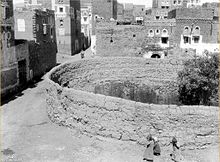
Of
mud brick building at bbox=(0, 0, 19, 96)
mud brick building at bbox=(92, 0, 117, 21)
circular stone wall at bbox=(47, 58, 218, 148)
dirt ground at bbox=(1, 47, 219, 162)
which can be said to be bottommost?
dirt ground at bbox=(1, 47, 219, 162)

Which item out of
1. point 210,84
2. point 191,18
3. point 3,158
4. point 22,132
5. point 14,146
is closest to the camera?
point 3,158

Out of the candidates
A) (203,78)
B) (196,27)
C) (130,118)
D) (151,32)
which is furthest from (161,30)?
(130,118)

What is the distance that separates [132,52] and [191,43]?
6.80 m

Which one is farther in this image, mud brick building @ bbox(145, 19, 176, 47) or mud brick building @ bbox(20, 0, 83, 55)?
mud brick building @ bbox(20, 0, 83, 55)

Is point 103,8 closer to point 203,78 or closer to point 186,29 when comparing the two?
point 186,29

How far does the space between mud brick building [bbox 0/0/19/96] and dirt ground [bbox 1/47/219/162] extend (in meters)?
5.78

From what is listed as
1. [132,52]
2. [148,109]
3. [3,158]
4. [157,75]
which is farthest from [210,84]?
[132,52]

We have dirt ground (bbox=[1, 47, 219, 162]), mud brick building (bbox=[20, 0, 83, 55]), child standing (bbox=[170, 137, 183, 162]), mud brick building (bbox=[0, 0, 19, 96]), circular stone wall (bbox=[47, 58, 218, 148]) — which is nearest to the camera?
child standing (bbox=[170, 137, 183, 162])

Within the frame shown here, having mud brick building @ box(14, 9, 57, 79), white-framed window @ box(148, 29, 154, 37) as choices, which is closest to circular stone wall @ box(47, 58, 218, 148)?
mud brick building @ box(14, 9, 57, 79)

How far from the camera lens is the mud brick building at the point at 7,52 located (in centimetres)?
2200

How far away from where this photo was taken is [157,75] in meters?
27.4

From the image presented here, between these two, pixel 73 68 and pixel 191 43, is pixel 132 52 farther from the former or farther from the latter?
pixel 73 68

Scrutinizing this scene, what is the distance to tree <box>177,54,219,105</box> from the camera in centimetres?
2069

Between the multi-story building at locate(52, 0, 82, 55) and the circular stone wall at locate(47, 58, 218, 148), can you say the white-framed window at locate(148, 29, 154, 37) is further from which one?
the circular stone wall at locate(47, 58, 218, 148)
